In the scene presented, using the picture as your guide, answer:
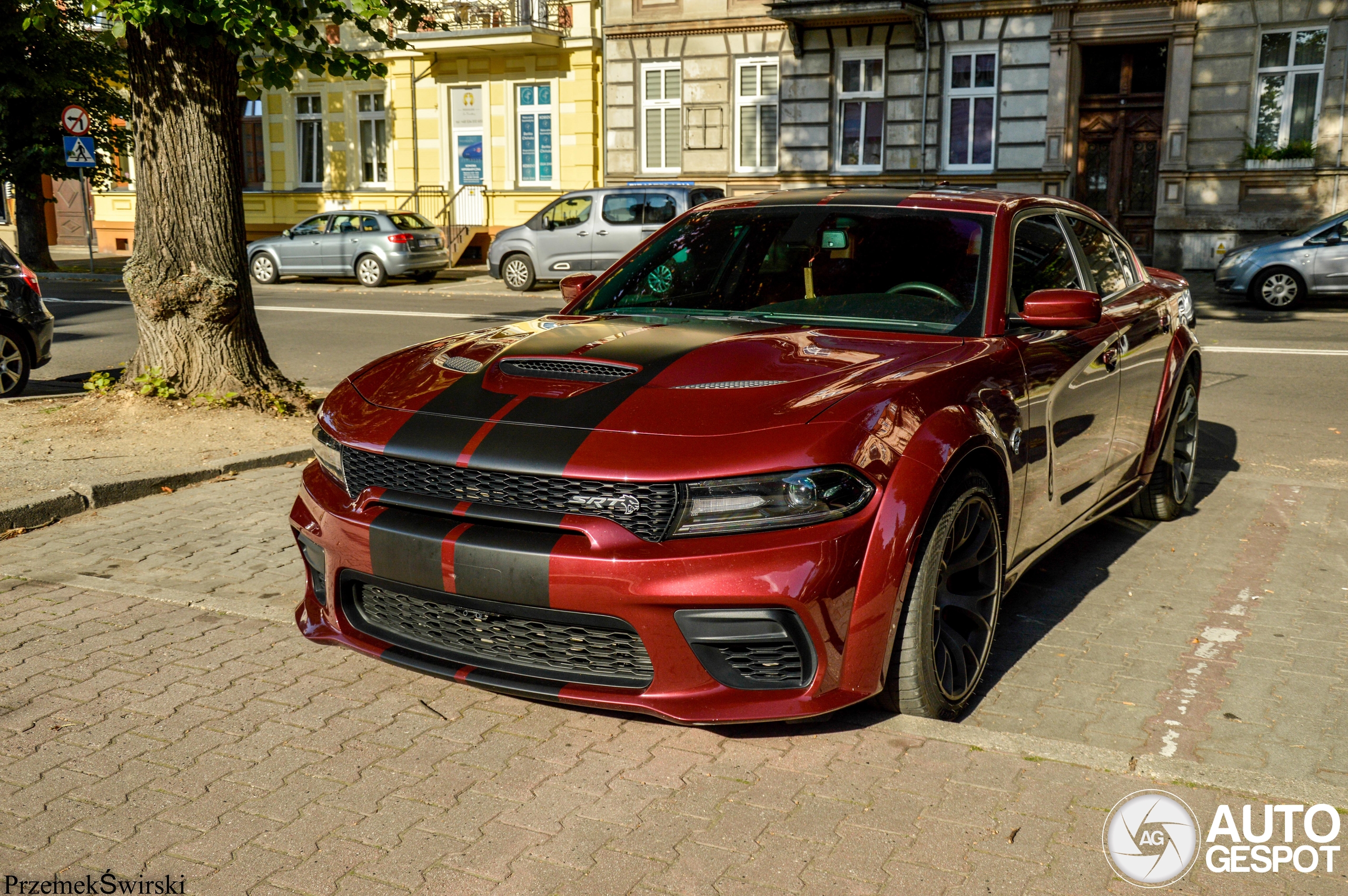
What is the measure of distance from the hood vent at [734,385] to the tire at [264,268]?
22622 millimetres

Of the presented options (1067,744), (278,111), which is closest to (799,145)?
(278,111)

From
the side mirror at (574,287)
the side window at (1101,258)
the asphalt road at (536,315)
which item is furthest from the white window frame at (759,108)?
the side mirror at (574,287)

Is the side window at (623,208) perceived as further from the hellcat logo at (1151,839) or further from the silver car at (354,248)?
the hellcat logo at (1151,839)

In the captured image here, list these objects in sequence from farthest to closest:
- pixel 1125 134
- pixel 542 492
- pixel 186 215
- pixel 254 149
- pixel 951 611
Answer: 1. pixel 254 149
2. pixel 1125 134
3. pixel 186 215
4. pixel 951 611
5. pixel 542 492

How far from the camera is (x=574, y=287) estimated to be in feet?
17.2

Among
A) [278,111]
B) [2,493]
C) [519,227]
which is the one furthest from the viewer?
[278,111]

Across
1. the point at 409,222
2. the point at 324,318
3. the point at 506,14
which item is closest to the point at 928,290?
the point at 324,318

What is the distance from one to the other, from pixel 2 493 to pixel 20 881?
161 inches

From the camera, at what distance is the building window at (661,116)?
27109 millimetres

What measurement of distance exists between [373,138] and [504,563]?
96.4ft

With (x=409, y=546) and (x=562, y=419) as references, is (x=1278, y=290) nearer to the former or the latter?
(x=562, y=419)

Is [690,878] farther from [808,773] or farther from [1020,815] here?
[1020,815]

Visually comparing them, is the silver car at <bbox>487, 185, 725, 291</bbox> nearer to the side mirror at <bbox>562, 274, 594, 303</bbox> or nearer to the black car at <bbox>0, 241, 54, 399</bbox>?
the black car at <bbox>0, 241, 54, 399</bbox>

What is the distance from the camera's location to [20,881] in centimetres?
281
